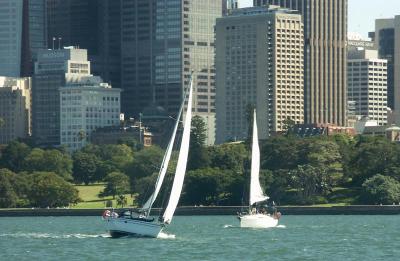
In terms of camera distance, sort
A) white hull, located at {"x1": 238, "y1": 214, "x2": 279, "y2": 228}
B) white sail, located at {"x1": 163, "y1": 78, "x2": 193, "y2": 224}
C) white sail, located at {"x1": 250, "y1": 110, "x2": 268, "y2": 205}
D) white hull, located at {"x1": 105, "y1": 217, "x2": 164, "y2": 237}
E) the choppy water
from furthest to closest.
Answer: white sail, located at {"x1": 250, "y1": 110, "x2": 268, "y2": 205} → white hull, located at {"x1": 238, "y1": 214, "x2": 279, "y2": 228} → white sail, located at {"x1": 163, "y1": 78, "x2": 193, "y2": 224} → white hull, located at {"x1": 105, "y1": 217, "x2": 164, "y2": 237} → the choppy water

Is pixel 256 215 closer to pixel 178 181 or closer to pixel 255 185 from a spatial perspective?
pixel 255 185

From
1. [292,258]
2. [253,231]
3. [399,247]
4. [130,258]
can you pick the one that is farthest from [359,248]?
[253,231]

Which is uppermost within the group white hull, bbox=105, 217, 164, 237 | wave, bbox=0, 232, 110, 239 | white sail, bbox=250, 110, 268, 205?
white sail, bbox=250, 110, 268, 205

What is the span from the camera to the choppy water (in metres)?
123

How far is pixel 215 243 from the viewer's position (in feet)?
452

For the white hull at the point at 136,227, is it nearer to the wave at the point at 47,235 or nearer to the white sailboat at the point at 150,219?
the white sailboat at the point at 150,219

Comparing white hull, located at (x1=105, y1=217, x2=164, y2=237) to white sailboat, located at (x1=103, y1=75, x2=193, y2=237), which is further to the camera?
white hull, located at (x1=105, y1=217, x2=164, y2=237)

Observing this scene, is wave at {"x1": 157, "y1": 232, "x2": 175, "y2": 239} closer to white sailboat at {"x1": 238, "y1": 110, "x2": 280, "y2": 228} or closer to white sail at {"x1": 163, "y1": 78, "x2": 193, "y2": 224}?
white sail at {"x1": 163, "y1": 78, "x2": 193, "y2": 224}

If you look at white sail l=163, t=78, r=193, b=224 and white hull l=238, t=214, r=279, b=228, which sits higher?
white sail l=163, t=78, r=193, b=224

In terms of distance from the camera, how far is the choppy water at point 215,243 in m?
123

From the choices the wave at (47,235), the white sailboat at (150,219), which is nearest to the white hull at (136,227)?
the white sailboat at (150,219)

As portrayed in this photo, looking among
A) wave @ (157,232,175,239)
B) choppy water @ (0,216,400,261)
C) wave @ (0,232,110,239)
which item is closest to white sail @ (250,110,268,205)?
choppy water @ (0,216,400,261)

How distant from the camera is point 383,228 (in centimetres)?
16875

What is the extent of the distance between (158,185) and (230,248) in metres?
8.29
